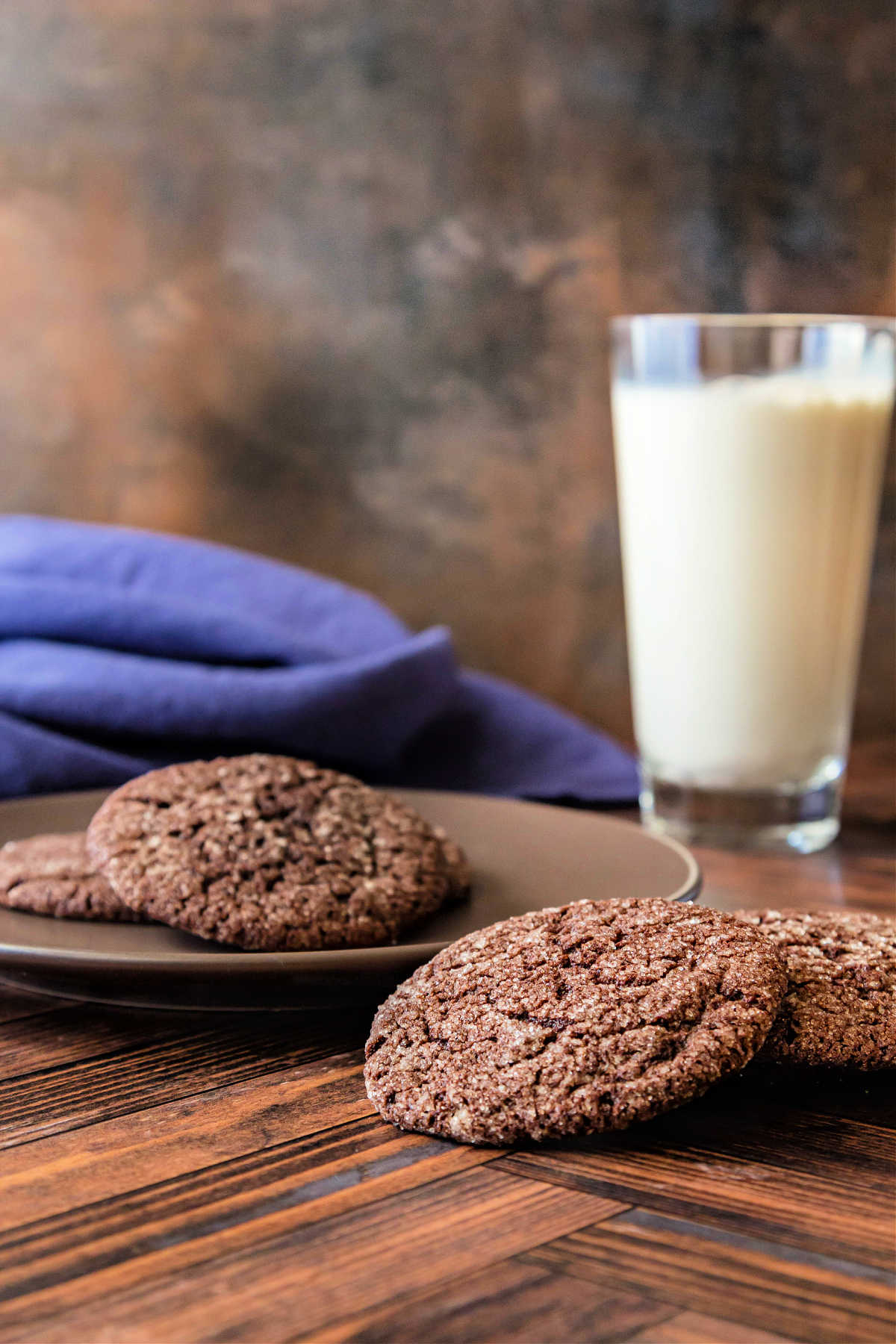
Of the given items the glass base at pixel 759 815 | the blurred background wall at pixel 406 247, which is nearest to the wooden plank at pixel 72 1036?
the glass base at pixel 759 815

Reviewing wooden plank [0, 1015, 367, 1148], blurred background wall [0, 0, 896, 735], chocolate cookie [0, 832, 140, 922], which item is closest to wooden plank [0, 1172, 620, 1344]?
wooden plank [0, 1015, 367, 1148]

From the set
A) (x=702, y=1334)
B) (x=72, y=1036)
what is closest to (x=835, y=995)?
(x=702, y=1334)

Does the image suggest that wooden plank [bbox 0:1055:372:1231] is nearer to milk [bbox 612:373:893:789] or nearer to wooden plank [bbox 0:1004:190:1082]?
wooden plank [bbox 0:1004:190:1082]

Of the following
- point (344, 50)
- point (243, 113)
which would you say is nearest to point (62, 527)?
point (243, 113)

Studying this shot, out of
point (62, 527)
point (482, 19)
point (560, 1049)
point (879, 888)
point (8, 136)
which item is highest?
point (482, 19)

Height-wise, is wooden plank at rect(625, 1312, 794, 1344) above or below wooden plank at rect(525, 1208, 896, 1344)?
above

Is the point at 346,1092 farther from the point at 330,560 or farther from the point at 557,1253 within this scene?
the point at 330,560

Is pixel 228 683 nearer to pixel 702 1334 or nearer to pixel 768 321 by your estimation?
pixel 768 321
